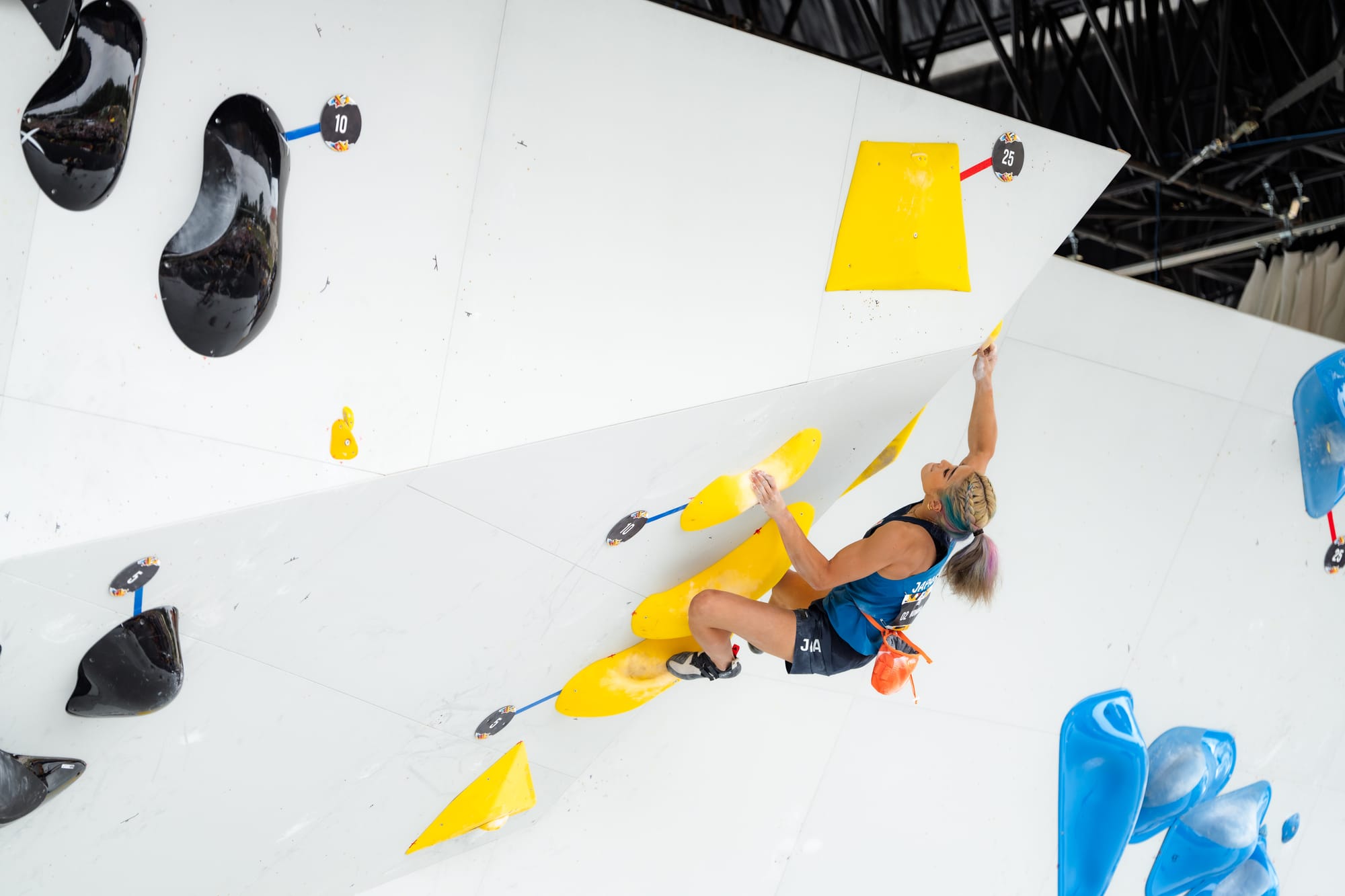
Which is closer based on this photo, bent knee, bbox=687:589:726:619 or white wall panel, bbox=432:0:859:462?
white wall panel, bbox=432:0:859:462

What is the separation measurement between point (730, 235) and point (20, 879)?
2.10 metres

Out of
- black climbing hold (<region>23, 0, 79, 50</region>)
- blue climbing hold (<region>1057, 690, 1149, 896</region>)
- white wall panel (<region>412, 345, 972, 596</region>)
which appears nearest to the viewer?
black climbing hold (<region>23, 0, 79, 50</region>)

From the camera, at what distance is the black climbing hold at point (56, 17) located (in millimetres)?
1564

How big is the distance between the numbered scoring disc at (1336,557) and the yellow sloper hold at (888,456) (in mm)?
2104

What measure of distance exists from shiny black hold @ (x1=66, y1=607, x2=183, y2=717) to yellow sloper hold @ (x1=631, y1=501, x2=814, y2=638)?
1.37 meters

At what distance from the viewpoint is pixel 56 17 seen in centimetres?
158

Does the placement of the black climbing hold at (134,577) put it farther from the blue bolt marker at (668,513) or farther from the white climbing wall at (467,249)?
the blue bolt marker at (668,513)

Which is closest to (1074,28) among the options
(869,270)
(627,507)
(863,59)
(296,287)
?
(863,59)

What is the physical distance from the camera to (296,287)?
1.93 meters

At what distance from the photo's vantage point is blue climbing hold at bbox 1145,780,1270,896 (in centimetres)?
433

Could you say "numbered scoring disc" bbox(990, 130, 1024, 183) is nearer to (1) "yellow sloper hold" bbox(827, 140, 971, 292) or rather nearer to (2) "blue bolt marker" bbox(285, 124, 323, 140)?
(1) "yellow sloper hold" bbox(827, 140, 971, 292)

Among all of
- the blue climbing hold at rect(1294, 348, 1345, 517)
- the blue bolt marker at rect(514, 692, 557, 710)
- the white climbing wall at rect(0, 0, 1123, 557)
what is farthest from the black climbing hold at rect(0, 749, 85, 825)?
the blue climbing hold at rect(1294, 348, 1345, 517)

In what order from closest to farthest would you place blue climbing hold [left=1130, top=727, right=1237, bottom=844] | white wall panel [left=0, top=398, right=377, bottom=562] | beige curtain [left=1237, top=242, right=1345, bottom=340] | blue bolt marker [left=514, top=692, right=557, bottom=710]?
white wall panel [left=0, top=398, right=377, bottom=562] < blue bolt marker [left=514, top=692, right=557, bottom=710] < blue climbing hold [left=1130, top=727, right=1237, bottom=844] < beige curtain [left=1237, top=242, right=1345, bottom=340]

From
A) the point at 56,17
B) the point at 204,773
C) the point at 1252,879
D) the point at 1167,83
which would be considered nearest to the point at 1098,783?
the point at 1252,879
